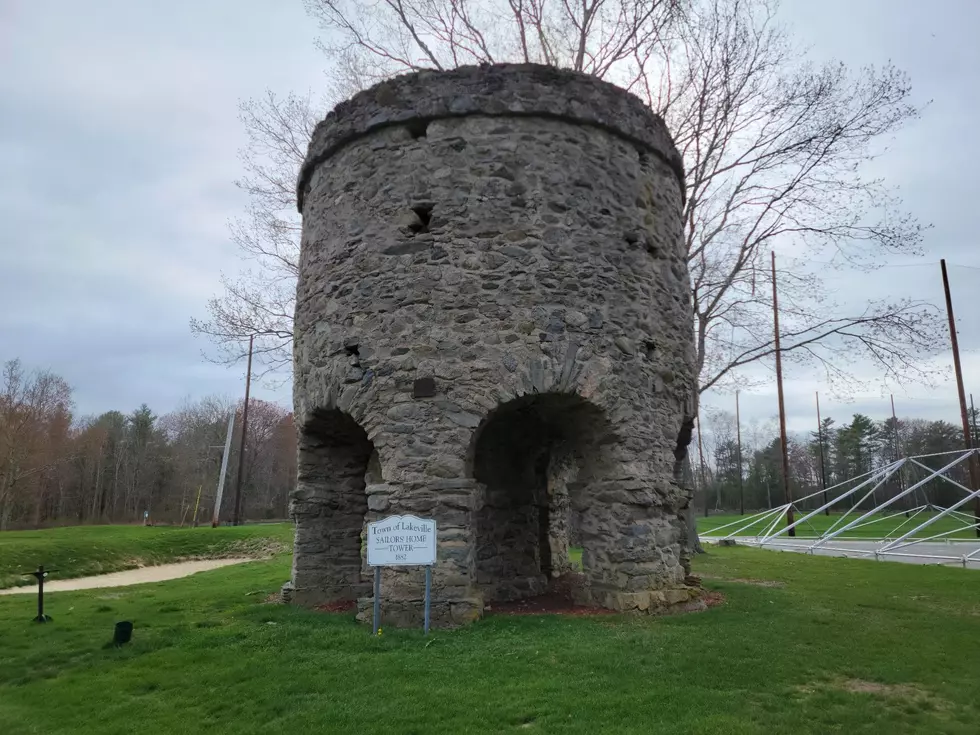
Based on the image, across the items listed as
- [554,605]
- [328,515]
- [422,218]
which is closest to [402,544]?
[328,515]

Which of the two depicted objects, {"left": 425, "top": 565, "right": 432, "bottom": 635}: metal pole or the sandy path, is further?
the sandy path

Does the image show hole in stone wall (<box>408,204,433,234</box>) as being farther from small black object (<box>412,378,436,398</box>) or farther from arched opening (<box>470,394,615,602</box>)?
arched opening (<box>470,394,615,602</box>)

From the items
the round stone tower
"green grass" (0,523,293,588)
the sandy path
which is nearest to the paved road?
the round stone tower

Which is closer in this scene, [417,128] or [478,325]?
[478,325]

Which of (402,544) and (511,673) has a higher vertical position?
(402,544)

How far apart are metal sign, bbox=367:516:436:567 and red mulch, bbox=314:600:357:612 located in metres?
2.32

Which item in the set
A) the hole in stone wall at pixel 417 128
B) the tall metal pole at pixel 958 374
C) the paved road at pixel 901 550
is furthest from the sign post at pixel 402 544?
the tall metal pole at pixel 958 374

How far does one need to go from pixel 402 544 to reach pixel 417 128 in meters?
5.65

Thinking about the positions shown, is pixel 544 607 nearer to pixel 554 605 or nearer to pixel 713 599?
pixel 554 605

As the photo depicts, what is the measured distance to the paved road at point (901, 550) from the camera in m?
15.2

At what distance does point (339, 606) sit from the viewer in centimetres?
924

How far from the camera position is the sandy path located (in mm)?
14805

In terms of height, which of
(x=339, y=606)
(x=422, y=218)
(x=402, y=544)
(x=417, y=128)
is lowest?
(x=339, y=606)

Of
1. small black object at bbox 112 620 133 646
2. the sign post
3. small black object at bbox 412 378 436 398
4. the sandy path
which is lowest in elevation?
the sandy path
